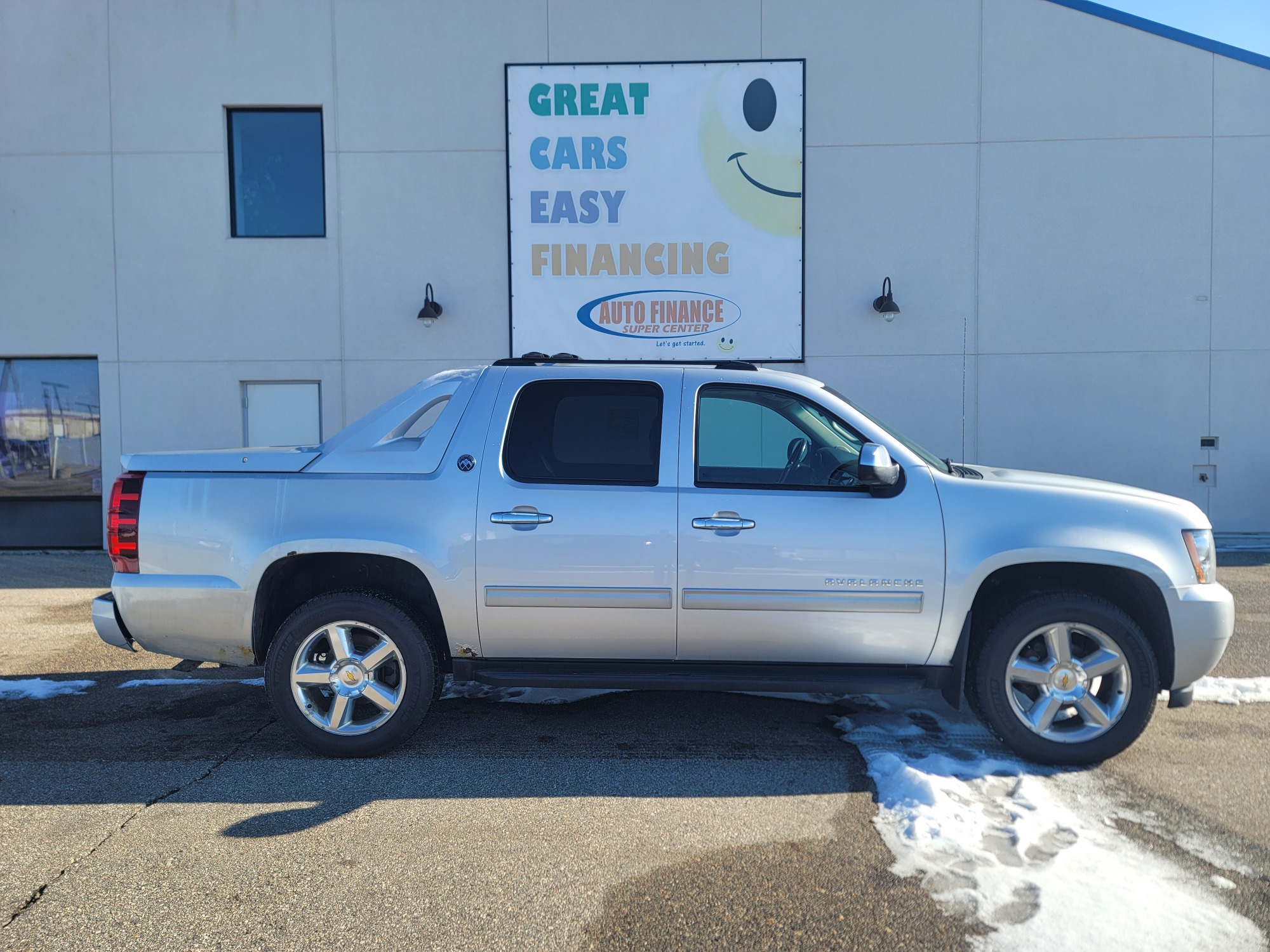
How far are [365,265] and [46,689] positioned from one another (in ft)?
23.3

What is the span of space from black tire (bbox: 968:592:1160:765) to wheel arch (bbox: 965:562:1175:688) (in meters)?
0.10

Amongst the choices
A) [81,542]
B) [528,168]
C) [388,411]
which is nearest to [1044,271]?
[528,168]

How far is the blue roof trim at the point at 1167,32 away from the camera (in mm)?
10820

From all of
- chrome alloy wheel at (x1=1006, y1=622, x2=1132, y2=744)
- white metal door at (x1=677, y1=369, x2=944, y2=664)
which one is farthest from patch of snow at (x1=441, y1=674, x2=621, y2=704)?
chrome alloy wheel at (x1=1006, y1=622, x2=1132, y2=744)

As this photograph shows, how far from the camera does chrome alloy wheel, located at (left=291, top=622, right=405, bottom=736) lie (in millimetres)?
4129

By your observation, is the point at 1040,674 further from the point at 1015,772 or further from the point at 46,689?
the point at 46,689

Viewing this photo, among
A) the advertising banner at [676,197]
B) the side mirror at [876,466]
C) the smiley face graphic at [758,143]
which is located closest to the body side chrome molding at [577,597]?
the side mirror at [876,466]

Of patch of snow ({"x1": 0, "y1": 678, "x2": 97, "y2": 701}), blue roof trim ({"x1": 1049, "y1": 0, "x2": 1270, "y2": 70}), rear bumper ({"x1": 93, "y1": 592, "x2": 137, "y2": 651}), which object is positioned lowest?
patch of snow ({"x1": 0, "y1": 678, "x2": 97, "y2": 701})

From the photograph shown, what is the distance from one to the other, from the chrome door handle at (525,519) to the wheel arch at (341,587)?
1.56 feet

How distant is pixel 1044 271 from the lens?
11.0 metres

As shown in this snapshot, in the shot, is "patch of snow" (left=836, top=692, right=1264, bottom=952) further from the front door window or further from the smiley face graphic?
the smiley face graphic

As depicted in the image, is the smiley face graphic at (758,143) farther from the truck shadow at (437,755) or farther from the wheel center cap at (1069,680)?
the wheel center cap at (1069,680)

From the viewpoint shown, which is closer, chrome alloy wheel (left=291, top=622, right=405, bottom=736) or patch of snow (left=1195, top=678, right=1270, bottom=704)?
chrome alloy wheel (left=291, top=622, right=405, bottom=736)

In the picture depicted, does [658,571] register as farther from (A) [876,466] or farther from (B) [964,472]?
(B) [964,472]
